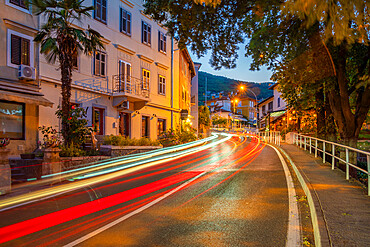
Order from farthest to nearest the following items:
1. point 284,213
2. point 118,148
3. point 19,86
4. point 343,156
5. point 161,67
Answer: point 161,67 → point 118,148 → point 19,86 → point 343,156 → point 284,213

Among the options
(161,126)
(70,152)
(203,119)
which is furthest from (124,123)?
(203,119)

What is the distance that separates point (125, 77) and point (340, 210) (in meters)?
18.8

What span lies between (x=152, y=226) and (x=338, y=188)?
5.32 m

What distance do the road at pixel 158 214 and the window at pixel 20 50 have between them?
774 cm

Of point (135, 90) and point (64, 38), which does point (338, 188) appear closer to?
point (64, 38)

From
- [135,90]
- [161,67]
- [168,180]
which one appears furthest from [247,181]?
[161,67]

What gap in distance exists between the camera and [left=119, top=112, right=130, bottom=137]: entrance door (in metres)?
22.6

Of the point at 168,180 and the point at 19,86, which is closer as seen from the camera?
the point at 168,180

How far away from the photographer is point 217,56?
40.2 ft

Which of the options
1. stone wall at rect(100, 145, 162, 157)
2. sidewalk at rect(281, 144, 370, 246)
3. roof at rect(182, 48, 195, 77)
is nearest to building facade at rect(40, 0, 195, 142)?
stone wall at rect(100, 145, 162, 157)

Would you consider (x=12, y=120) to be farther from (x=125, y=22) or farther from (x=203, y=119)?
(x=203, y=119)

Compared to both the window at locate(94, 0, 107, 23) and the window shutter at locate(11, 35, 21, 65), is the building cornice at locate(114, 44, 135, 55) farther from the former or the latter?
the window shutter at locate(11, 35, 21, 65)

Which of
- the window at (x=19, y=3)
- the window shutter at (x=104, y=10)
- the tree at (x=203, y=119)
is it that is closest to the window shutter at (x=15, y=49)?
the window at (x=19, y=3)

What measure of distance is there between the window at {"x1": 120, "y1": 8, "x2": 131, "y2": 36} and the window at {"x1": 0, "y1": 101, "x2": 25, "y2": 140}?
34.9 feet
